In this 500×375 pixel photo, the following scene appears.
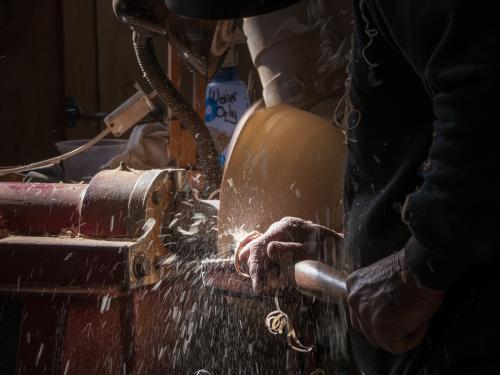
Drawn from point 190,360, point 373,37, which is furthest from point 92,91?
point 373,37

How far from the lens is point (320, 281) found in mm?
1542

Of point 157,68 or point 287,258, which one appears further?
point 157,68

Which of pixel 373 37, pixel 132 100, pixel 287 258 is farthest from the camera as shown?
pixel 132 100

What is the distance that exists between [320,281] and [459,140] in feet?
1.92

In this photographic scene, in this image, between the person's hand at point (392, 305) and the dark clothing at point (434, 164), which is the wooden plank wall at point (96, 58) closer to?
the dark clothing at point (434, 164)

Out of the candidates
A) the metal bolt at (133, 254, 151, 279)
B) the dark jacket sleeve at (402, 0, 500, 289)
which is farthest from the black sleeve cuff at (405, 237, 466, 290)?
the metal bolt at (133, 254, 151, 279)

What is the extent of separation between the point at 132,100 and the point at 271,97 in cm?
100

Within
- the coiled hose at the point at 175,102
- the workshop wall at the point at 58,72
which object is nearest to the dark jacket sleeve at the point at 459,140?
the coiled hose at the point at 175,102

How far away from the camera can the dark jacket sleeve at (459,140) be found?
102 cm

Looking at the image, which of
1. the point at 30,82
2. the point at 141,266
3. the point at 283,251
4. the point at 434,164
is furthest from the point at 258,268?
the point at 30,82

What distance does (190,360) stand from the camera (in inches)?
93.0

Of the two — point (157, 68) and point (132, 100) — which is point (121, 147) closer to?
point (132, 100)

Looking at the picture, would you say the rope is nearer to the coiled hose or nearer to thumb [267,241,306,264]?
thumb [267,241,306,264]

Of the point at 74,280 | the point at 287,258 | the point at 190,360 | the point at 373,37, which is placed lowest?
the point at 190,360
